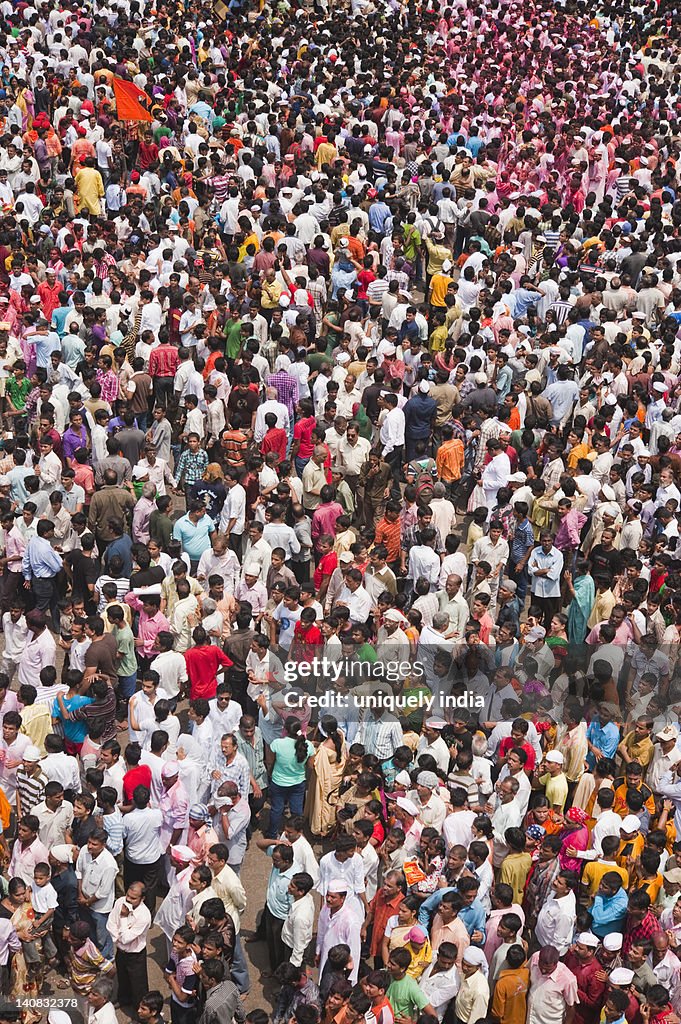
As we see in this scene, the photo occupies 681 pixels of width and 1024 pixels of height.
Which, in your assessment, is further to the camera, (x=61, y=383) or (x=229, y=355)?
(x=229, y=355)

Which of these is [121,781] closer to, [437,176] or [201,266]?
[201,266]

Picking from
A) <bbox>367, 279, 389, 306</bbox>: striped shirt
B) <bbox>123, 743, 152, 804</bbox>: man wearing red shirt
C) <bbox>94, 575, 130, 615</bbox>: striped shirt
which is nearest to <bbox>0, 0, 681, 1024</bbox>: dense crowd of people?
<bbox>123, 743, 152, 804</bbox>: man wearing red shirt

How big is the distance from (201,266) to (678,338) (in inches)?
220

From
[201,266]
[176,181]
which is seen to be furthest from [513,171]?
[201,266]

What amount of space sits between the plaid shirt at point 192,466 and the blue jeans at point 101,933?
5029mm

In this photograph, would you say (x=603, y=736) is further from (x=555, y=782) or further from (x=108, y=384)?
(x=108, y=384)

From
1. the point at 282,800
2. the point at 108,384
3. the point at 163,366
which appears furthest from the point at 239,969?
the point at 163,366

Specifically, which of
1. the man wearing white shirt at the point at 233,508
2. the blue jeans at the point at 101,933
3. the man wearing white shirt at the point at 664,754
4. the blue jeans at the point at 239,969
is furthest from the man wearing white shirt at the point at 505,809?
the man wearing white shirt at the point at 233,508

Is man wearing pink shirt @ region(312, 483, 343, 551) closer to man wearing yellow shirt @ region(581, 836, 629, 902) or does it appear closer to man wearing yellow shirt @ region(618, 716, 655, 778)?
man wearing yellow shirt @ region(618, 716, 655, 778)

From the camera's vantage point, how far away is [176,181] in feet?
66.2

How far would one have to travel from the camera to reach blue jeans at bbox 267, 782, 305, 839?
A: 10508mm

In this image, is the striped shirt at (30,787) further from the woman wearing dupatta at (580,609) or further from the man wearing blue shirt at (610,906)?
the woman wearing dupatta at (580,609)

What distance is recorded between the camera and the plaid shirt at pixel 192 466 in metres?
13.6

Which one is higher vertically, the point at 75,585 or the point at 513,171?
the point at 513,171
